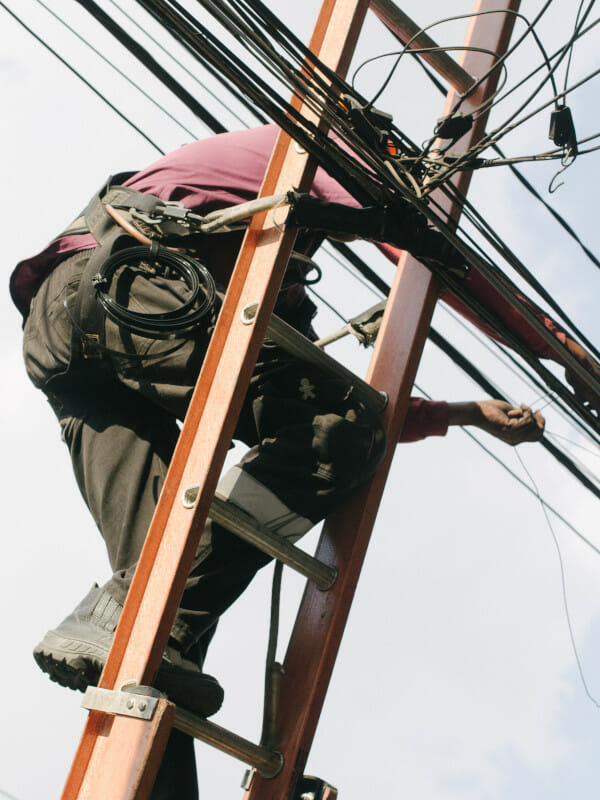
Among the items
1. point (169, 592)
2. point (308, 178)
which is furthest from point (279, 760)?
point (308, 178)

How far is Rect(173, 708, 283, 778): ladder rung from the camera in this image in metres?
2.55

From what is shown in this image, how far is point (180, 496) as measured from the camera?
2.58m

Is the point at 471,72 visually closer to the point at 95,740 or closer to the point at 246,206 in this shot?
the point at 246,206

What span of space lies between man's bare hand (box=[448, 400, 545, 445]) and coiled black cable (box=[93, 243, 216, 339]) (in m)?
1.18

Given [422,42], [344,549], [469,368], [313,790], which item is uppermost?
[422,42]

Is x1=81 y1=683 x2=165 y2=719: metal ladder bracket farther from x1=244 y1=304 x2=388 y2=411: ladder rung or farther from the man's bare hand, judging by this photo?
the man's bare hand

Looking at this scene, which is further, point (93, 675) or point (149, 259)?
point (149, 259)

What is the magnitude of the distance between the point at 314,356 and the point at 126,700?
1.09 m

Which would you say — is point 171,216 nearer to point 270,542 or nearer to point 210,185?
point 210,185

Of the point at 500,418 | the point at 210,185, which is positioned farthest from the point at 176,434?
the point at 500,418

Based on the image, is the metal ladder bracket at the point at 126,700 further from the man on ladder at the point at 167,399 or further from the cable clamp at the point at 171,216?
the cable clamp at the point at 171,216

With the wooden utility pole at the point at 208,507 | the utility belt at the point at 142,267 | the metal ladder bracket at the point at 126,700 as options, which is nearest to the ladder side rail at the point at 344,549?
the wooden utility pole at the point at 208,507

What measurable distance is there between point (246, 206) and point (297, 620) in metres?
1.15

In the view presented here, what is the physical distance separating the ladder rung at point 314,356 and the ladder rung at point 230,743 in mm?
969
